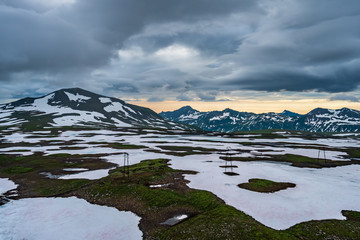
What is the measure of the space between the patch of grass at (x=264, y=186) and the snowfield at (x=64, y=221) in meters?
24.8

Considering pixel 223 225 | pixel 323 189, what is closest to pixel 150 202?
pixel 223 225

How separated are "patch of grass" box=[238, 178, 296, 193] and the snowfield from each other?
24.8 meters

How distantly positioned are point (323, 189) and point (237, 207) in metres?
23.1

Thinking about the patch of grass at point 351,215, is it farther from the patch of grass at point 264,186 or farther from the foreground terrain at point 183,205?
the patch of grass at point 264,186

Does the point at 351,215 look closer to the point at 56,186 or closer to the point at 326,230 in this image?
the point at 326,230

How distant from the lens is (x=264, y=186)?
44.8 metres

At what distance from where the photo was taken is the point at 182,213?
103 ft

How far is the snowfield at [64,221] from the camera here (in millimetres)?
25969

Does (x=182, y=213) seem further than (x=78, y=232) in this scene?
Yes

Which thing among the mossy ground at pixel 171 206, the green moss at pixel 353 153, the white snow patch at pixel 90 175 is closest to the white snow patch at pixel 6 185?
the mossy ground at pixel 171 206

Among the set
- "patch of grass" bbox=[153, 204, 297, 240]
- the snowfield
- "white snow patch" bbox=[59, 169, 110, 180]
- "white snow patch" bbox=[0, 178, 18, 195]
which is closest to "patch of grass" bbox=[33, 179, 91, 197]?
"white snow patch" bbox=[59, 169, 110, 180]

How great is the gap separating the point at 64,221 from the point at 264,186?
37.4 metres

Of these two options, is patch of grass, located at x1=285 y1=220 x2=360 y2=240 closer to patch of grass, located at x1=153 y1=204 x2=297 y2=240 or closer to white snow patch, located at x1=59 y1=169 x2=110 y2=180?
patch of grass, located at x1=153 y1=204 x2=297 y2=240

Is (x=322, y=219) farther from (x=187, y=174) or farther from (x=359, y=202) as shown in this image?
(x=187, y=174)
